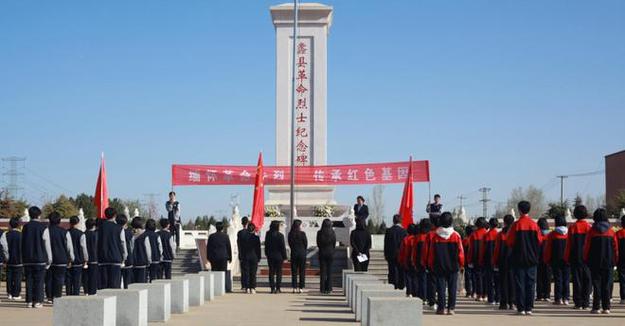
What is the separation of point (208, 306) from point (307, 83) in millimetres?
19364

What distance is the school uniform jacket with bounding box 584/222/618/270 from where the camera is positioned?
1455cm

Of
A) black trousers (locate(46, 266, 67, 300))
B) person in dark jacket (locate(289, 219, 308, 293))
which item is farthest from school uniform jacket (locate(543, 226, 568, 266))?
black trousers (locate(46, 266, 67, 300))

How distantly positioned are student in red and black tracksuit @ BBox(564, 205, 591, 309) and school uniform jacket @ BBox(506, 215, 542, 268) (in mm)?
1005

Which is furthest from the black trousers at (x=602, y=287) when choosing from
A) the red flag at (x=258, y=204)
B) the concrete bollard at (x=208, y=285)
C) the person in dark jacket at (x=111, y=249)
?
the red flag at (x=258, y=204)

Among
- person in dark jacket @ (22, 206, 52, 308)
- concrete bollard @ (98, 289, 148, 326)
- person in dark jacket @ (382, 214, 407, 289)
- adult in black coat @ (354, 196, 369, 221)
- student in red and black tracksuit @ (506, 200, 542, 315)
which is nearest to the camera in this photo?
concrete bollard @ (98, 289, 148, 326)

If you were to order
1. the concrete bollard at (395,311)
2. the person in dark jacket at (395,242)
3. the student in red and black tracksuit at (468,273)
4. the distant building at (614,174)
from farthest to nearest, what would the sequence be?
the distant building at (614,174)
the student in red and black tracksuit at (468,273)
the person in dark jacket at (395,242)
the concrete bollard at (395,311)

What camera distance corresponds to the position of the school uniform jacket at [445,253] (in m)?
14.6

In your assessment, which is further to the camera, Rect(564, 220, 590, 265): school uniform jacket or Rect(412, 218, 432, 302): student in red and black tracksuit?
Rect(412, 218, 432, 302): student in red and black tracksuit

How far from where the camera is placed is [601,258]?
14.5 metres

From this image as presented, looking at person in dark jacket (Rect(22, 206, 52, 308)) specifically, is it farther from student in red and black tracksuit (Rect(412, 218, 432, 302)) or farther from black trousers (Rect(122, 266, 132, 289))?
student in red and black tracksuit (Rect(412, 218, 432, 302))

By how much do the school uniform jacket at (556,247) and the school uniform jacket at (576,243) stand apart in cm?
82

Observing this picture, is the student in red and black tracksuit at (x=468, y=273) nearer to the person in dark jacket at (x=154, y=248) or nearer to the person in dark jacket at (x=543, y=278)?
the person in dark jacket at (x=543, y=278)

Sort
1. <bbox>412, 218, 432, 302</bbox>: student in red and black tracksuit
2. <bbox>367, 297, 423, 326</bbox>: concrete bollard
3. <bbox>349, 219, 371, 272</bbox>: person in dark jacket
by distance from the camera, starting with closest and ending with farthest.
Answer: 1. <bbox>367, 297, 423, 326</bbox>: concrete bollard
2. <bbox>412, 218, 432, 302</bbox>: student in red and black tracksuit
3. <bbox>349, 219, 371, 272</bbox>: person in dark jacket

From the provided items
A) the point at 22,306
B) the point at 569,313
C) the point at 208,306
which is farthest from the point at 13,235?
the point at 569,313
